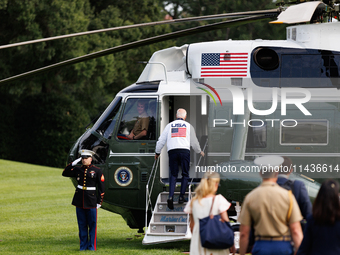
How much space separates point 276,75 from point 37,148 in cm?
1973

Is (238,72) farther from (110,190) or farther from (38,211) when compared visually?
(38,211)

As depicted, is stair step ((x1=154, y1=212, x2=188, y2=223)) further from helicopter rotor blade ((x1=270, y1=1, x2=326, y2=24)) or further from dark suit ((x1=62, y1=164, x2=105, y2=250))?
helicopter rotor blade ((x1=270, y1=1, x2=326, y2=24))

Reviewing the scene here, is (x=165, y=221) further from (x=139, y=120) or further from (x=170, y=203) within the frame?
(x=139, y=120)

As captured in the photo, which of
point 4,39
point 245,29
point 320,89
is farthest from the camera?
point 245,29

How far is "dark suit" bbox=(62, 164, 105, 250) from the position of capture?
859 cm

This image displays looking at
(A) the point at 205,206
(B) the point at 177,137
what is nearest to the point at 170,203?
(B) the point at 177,137

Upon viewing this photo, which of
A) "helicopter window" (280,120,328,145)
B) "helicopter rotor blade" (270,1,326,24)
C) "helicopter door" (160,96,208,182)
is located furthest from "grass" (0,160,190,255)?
"helicopter rotor blade" (270,1,326,24)

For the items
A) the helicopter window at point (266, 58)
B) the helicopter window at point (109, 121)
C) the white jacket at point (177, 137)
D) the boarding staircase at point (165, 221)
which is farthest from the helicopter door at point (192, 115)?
the helicopter window at point (266, 58)

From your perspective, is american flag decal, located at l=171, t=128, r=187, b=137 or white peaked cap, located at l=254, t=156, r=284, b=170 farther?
american flag decal, located at l=171, t=128, r=187, b=137

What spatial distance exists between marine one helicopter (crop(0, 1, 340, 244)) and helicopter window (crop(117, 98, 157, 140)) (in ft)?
0.06

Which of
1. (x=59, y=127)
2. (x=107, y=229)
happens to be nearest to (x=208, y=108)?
(x=107, y=229)

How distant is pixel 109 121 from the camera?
9250 millimetres

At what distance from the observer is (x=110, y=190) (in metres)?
9.05

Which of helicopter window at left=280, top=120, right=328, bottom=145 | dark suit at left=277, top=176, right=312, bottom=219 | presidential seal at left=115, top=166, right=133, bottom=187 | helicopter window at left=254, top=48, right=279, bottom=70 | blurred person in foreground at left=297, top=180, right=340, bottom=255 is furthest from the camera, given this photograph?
presidential seal at left=115, top=166, right=133, bottom=187
